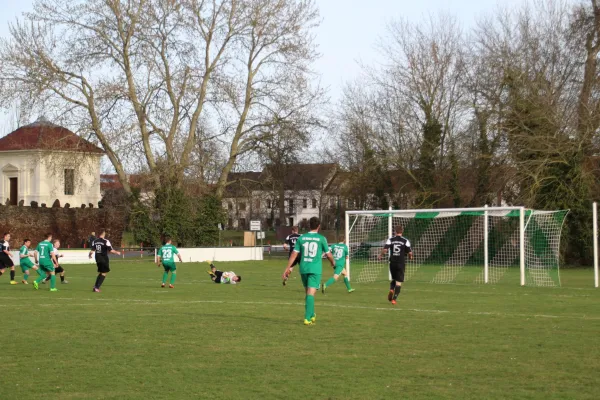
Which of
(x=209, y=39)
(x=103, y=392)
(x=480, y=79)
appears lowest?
(x=103, y=392)

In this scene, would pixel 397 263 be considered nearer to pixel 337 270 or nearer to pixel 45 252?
pixel 337 270

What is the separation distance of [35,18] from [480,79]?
26.5 meters

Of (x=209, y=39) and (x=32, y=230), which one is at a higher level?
(x=209, y=39)

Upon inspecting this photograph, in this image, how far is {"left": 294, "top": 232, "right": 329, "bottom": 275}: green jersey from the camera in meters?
15.5

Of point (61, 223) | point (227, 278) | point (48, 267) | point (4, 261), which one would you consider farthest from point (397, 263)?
point (61, 223)

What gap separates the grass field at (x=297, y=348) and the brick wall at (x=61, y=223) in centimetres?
4069

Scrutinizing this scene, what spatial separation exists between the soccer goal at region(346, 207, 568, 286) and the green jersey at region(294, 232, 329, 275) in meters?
15.0

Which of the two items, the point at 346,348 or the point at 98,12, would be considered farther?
→ the point at 98,12

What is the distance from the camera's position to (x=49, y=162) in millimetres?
51938

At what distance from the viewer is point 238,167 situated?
58750 mm

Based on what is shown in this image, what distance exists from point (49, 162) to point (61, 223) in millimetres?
12986

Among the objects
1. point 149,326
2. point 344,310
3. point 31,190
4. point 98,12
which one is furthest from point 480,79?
point 31,190

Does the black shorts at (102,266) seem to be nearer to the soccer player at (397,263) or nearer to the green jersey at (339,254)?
the green jersey at (339,254)

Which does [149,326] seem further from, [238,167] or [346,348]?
[238,167]
